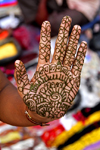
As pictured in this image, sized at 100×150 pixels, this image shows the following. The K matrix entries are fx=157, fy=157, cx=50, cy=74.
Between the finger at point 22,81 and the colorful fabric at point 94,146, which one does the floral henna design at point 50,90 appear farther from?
the colorful fabric at point 94,146

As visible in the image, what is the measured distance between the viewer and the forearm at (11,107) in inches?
27.0

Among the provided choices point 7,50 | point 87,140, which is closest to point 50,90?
point 87,140

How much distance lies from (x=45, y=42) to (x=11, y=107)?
33 centimetres

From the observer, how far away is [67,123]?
3.91 feet

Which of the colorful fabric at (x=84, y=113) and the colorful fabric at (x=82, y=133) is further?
the colorful fabric at (x=84, y=113)

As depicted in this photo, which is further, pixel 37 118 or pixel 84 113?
pixel 84 113

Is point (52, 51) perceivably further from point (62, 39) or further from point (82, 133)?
point (62, 39)

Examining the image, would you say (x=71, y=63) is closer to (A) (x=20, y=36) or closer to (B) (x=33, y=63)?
(B) (x=33, y=63)

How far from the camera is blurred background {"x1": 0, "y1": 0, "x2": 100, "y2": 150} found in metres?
1.05

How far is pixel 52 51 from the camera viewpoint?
183 cm

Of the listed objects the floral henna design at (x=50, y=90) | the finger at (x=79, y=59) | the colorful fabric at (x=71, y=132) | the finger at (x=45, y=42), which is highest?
the finger at (x=45, y=42)

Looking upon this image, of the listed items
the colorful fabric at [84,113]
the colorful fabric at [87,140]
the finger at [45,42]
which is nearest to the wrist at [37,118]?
the finger at [45,42]

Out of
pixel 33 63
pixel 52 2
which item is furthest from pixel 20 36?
pixel 52 2

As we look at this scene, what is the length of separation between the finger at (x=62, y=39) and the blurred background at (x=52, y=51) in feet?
1.98
